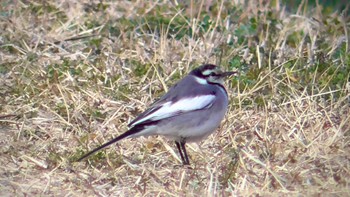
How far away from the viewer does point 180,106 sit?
23.1ft

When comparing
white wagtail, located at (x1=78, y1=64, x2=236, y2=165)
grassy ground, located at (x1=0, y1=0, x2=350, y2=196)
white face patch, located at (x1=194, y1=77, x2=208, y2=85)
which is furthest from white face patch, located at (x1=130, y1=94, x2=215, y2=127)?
grassy ground, located at (x1=0, y1=0, x2=350, y2=196)

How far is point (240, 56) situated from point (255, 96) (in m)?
0.93

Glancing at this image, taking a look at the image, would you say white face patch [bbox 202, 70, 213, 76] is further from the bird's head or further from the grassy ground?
the grassy ground

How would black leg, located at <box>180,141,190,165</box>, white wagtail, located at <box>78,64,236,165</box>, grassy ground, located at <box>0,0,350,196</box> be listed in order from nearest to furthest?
grassy ground, located at <box>0,0,350,196</box> → white wagtail, located at <box>78,64,236,165</box> → black leg, located at <box>180,141,190,165</box>

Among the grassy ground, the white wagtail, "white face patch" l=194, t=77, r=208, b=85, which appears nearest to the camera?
the grassy ground

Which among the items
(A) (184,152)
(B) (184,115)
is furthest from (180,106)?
(A) (184,152)

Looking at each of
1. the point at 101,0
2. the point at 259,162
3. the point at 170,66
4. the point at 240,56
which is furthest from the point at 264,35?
the point at 259,162

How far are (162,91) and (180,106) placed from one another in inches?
52.1

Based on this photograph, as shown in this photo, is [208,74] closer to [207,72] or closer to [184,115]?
[207,72]

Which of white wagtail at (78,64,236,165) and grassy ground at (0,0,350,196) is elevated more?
white wagtail at (78,64,236,165)

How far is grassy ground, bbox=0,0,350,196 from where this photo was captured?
22.3 feet

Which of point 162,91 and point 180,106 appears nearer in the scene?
point 180,106

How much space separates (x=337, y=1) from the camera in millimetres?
11148

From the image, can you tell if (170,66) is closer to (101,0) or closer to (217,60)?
(217,60)
